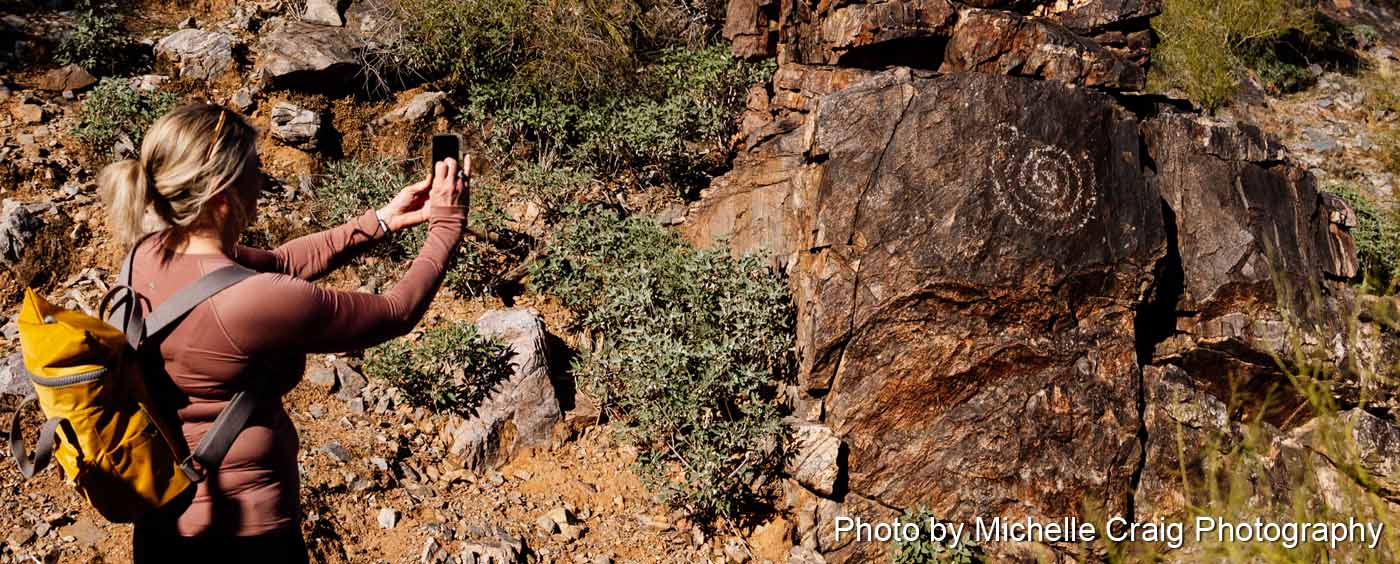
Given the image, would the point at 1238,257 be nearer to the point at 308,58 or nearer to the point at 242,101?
the point at 308,58

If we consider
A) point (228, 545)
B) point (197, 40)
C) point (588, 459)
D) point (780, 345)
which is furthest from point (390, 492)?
point (197, 40)

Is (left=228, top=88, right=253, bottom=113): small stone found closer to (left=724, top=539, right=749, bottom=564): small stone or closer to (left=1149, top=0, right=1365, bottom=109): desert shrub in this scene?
(left=724, top=539, right=749, bottom=564): small stone

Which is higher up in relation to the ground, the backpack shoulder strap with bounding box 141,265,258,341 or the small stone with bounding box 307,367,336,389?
the backpack shoulder strap with bounding box 141,265,258,341

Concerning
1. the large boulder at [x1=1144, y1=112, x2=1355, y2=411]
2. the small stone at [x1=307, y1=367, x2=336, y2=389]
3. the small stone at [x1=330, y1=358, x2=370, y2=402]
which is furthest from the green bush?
the small stone at [x1=307, y1=367, x2=336, y2=389]

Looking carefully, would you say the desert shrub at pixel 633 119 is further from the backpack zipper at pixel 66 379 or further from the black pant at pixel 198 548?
the backpack zipper at pixel 66 379

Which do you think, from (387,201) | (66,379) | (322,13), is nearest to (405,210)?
(66,379)

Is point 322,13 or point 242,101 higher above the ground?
point 322,13

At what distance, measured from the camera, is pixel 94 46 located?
23.3ft

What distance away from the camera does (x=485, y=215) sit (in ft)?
21.6

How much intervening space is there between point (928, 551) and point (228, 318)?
3.60m

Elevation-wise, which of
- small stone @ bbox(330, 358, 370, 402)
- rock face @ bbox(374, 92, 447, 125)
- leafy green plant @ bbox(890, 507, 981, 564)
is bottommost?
leafy green plant @ bbox(890, 507, 981, 564)

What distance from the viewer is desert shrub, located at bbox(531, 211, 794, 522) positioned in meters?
5.04

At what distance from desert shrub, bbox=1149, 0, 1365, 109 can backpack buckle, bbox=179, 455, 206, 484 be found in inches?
380

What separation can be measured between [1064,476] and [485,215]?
387 centimetres
